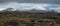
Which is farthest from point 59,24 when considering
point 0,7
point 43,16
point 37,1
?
point 0,7

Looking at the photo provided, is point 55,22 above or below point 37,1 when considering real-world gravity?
below

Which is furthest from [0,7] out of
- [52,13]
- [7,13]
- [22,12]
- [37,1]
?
[52,13]

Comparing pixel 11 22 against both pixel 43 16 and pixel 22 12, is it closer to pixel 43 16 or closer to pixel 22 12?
pixel 22 12

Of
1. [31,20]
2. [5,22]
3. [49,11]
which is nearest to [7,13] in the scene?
[5,22]

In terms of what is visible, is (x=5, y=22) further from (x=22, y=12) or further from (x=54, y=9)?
(x=54, y=9)

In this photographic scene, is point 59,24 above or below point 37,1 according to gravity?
below

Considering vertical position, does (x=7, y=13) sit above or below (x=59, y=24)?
above

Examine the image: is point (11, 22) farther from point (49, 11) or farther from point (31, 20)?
point (49, 11)
